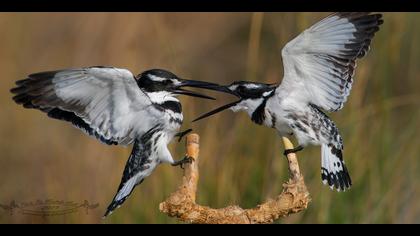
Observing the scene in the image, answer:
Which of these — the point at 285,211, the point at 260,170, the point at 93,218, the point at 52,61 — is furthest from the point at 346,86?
the point at 52,61

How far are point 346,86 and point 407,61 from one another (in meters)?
3.67

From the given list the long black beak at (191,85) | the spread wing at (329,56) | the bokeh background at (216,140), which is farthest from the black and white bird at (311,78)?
the bokeh background at (216,140)

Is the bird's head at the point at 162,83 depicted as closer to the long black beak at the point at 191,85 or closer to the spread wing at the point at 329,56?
the long black beak at the point at 191,85

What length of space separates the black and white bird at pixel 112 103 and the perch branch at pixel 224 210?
363 millimetres

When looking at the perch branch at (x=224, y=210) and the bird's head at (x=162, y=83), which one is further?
the bird's head at (x=162, y=83)

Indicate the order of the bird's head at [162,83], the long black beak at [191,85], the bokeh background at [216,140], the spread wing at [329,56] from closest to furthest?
the long black beak at [191,85]
the bird's head at [162,83]
the spread wing at [329,56]
the bokeh background at [216,140]

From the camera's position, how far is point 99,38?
7055 millimetres

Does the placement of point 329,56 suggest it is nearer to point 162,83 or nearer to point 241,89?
point 241,89

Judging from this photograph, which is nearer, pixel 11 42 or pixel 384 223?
pixel 384 223

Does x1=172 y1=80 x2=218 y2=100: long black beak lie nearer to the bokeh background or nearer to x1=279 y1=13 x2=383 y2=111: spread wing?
x1=279 y1=13 x2=383 y2=111: spread wing

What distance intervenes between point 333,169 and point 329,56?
1.50 ft

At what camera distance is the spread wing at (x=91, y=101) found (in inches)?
122

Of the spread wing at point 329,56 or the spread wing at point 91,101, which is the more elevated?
the spread wing at point 329,56
